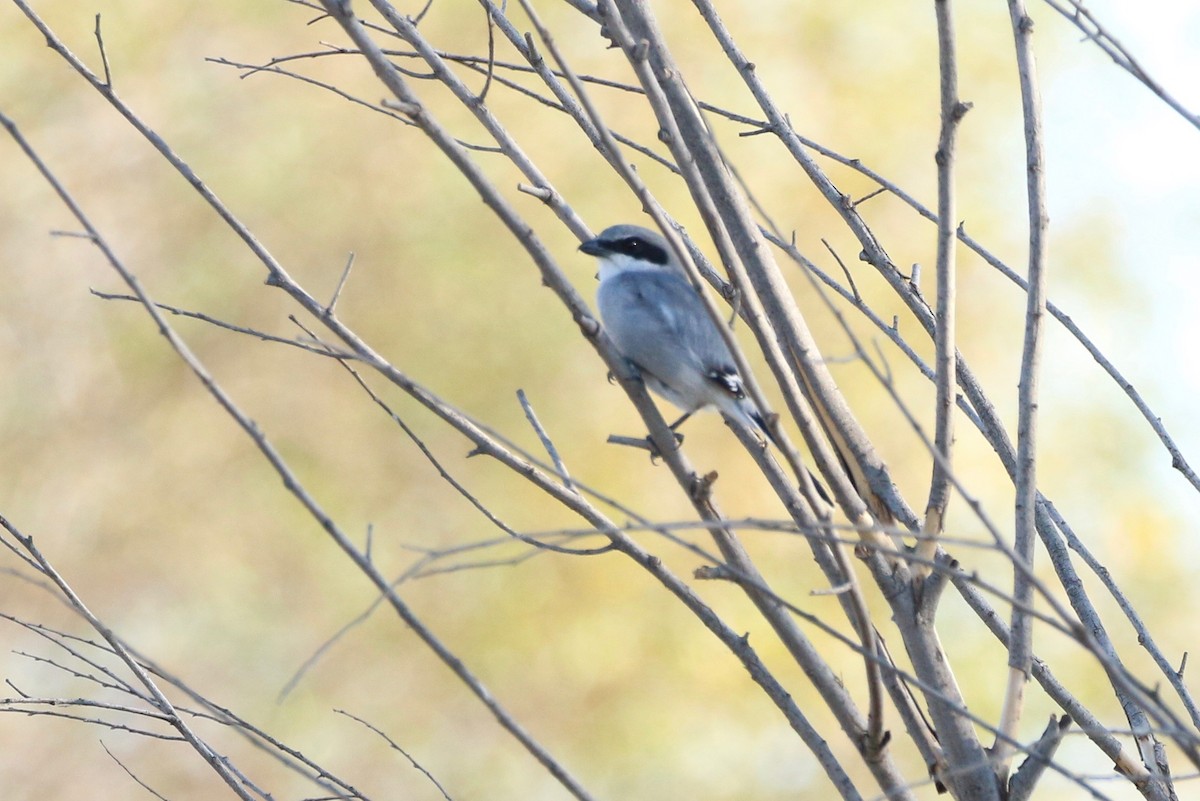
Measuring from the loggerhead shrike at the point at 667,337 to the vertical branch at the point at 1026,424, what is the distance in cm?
121

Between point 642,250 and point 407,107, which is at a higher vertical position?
point 642,250

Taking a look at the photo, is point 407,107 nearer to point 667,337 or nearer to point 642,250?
point 667,337

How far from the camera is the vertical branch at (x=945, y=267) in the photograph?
1.92 m

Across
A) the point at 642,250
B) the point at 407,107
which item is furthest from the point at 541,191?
the point at 642,250

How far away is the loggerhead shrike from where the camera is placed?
332 centimetres

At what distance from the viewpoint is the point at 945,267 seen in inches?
79.6

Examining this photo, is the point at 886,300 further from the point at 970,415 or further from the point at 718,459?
the point at 970,415

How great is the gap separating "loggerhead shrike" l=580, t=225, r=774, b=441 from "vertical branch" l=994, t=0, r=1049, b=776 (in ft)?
3.97

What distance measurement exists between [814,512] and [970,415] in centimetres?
61

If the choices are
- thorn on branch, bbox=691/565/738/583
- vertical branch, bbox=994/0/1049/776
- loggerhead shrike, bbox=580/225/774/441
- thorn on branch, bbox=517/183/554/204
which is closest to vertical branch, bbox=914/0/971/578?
vertical branch, bbox=994/0/1049/776

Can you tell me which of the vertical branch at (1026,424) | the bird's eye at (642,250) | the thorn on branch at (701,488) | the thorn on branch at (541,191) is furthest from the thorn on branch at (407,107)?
the bird's eye at (642,250)

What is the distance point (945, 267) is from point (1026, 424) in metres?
0.28

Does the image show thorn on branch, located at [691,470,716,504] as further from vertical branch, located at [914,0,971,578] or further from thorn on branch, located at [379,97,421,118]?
thorn on branch, located at [379,97,421,118]

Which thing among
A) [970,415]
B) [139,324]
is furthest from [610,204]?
[970,415]
